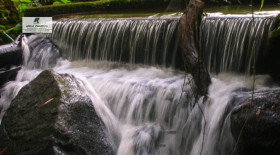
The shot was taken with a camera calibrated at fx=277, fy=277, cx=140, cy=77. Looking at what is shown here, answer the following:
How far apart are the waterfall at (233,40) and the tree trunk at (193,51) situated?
39 centimetres

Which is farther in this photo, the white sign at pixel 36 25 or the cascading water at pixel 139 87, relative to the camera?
the white sign at pixel 36 25

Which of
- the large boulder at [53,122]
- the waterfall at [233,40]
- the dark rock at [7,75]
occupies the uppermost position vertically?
the waterfall at [233,40]

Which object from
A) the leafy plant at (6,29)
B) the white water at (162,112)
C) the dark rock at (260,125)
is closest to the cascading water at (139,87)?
the white water at (162,112)

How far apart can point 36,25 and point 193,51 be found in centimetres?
601

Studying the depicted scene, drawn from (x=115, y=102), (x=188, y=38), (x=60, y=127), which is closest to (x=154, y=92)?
(x=115, y=102)

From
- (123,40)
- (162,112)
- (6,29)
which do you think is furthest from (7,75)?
(162,112)

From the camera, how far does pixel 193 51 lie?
4.24m

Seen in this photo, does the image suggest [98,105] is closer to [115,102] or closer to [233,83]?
[115,102]

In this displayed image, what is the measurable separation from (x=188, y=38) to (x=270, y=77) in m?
1.52

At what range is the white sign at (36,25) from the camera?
8164mm

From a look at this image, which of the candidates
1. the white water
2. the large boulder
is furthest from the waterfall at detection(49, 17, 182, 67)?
the large boulder

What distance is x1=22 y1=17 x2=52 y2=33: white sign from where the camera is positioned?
26.8 feet

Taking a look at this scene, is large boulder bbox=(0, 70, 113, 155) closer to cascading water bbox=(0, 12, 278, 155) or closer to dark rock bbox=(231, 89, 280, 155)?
cascading water bbox=(0, 12, 278, 155)

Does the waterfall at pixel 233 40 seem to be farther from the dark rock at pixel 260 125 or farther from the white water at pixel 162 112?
the dark rock at pixel 260 125
